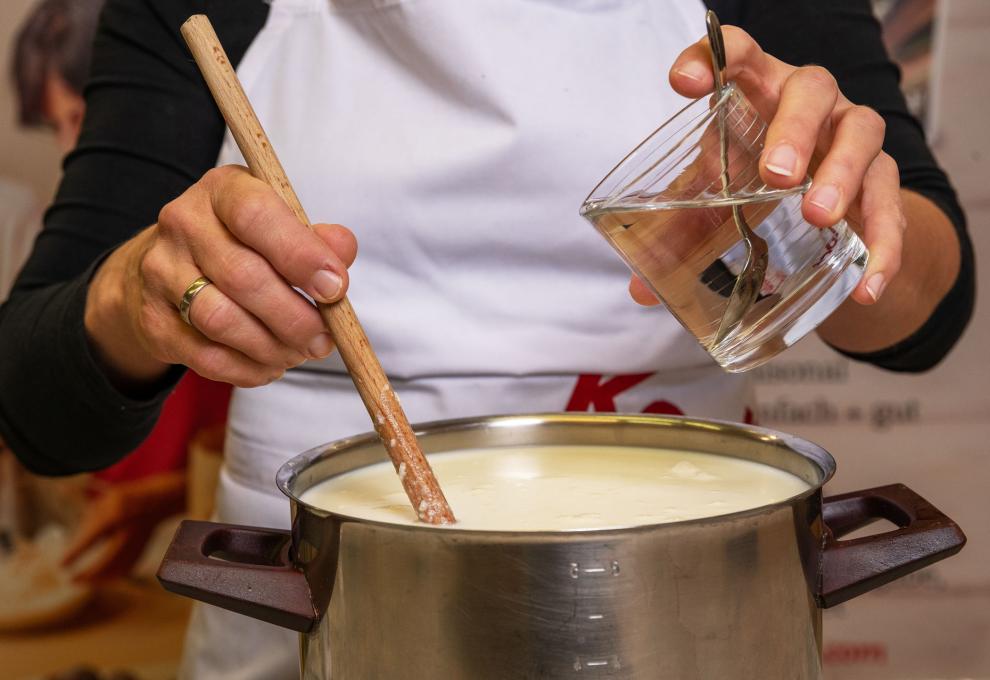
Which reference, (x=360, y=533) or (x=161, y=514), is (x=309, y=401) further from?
(x=161, y=514)

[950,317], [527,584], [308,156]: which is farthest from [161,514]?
[527,584]

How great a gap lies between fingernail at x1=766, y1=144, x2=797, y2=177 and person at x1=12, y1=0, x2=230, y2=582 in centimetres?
110

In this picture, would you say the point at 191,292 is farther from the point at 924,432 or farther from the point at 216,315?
the point at 924,432

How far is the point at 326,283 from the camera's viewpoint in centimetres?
59

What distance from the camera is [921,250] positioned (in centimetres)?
94

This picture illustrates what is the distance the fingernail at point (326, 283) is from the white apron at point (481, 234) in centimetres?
32

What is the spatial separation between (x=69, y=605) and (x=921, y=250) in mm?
1323

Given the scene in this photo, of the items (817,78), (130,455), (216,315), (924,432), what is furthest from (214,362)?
(924,432)

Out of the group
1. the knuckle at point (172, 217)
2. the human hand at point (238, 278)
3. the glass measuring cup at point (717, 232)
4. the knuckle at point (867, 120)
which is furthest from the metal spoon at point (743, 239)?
the knuckle at point (172, 217)

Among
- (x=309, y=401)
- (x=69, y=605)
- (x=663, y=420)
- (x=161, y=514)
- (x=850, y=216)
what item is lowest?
(x=69, y=605)

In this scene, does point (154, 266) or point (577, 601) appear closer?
point (577, 601)

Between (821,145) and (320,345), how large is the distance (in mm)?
352

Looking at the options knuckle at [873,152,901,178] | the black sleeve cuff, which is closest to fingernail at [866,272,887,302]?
knuckle at [873,152,901,178]

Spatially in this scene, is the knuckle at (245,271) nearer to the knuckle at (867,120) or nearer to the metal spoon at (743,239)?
the metal spoon at (743,239)
